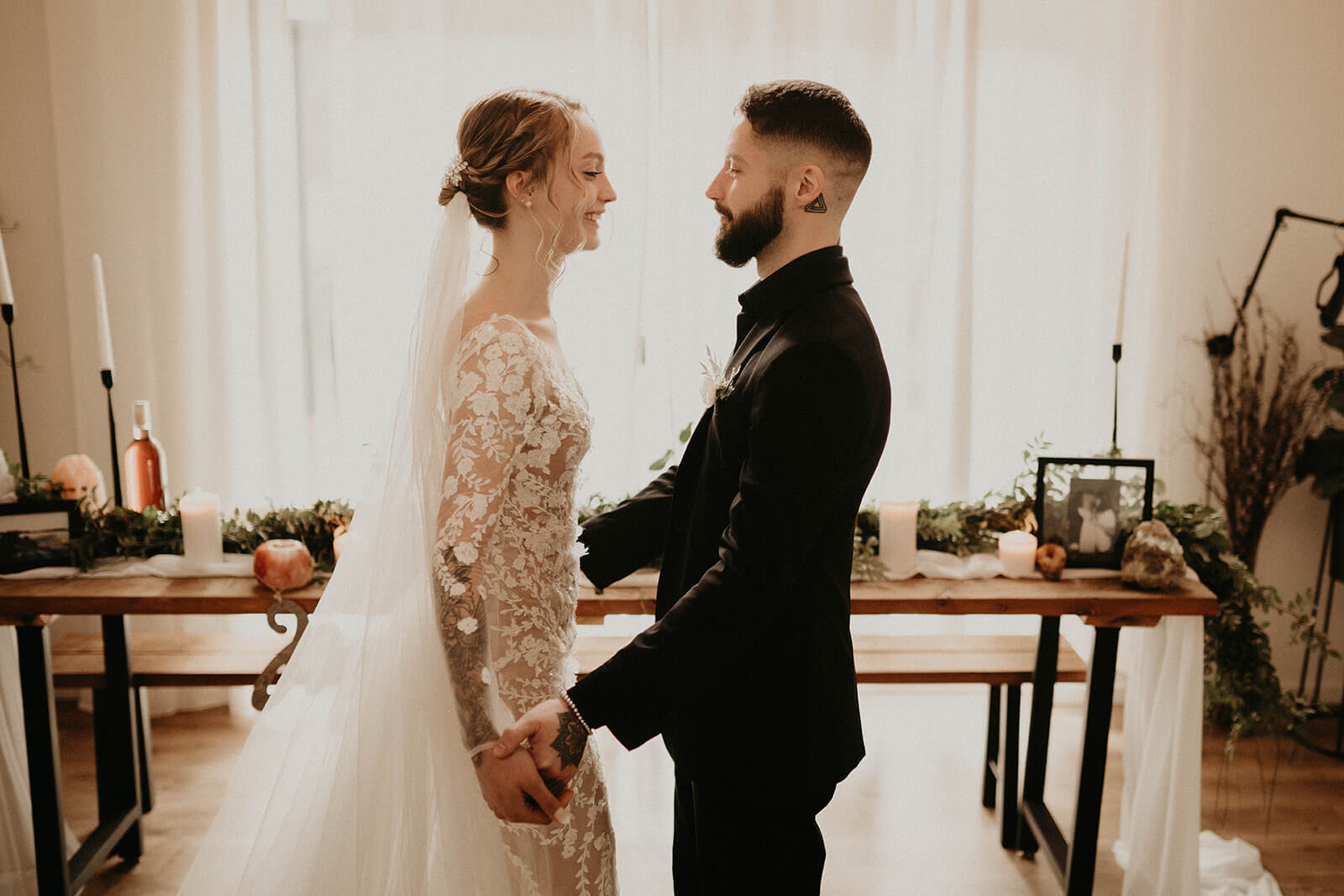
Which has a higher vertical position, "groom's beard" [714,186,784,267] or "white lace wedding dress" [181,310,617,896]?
"groom's beard" [714,186,784,267]

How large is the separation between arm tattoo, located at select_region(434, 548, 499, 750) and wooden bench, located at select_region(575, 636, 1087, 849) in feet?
3.93


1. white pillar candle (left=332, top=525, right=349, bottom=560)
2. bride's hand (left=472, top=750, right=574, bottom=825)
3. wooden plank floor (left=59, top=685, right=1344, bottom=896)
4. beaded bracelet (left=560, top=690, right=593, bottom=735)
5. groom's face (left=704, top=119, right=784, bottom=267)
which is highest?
groom's face (left=704, top=119, right=784, bottom=267)

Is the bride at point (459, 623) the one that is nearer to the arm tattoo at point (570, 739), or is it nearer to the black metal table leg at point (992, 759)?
the arm tattoo at point (570, 739)

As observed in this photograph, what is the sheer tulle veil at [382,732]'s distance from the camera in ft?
4.94

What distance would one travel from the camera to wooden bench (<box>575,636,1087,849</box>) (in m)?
2.79

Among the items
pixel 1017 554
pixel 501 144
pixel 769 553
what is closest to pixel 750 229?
pixel 501 144

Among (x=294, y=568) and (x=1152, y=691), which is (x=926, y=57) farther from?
(x=294, y=568)

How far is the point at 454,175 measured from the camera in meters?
1.68

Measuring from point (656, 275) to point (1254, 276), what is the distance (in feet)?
6.60

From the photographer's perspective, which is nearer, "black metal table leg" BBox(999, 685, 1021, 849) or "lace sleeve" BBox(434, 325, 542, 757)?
"lace sleeve" BBox(434, 325, 542, 757)

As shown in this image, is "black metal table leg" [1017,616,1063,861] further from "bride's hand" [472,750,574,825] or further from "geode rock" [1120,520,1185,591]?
"bride's hand" [472,750,574,825]

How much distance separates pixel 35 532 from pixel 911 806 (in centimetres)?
251

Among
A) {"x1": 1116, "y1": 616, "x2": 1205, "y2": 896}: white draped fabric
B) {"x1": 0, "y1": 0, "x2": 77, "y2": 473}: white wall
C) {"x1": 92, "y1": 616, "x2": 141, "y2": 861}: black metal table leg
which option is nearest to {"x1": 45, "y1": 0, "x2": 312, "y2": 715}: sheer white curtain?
{"x1": 0, "y1": 0, "x2": 77, "y2": 473}: white wall

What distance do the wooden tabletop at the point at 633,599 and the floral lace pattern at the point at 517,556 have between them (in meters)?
0.66
